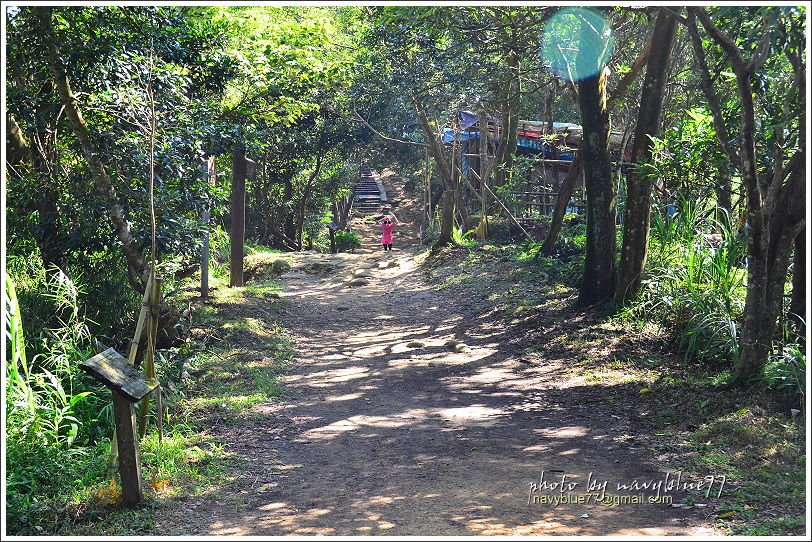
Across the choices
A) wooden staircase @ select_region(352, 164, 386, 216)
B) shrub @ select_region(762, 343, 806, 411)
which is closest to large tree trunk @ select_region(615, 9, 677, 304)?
shrub @ select_region(762, 343, 806, 411)

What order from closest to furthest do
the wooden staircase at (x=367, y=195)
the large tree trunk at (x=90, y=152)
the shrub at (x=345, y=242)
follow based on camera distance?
the large tree trunk at (x=90, y=152) < the shrub at (x=345, y=242) < the wooden staircase at (x=367, y=195)

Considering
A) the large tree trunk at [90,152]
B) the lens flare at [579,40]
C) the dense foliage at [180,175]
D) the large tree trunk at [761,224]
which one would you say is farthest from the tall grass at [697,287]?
the large tree trunk at [90,152]

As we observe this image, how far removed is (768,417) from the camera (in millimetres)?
6230

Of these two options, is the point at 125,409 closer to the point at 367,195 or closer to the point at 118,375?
the point at 118,375

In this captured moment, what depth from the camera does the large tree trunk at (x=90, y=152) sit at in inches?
278

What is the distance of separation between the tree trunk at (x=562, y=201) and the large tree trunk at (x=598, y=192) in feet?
11.1

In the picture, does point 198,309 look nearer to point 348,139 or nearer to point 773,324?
point 773,324

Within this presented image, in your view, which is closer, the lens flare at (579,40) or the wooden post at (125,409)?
the wooden post at (125,409)

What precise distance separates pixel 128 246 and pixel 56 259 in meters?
0.93

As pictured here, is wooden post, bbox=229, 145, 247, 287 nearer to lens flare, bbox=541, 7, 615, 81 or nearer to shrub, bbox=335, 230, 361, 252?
lens flare, bbox=541, 7, 615, 81

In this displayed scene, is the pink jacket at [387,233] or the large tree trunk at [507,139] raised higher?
the large tree trunk at [507,139]

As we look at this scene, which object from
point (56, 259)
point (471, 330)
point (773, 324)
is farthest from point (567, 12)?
point (56, 259)

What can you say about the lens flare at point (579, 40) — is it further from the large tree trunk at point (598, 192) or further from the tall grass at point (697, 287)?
the tall grass at point (697, 287)

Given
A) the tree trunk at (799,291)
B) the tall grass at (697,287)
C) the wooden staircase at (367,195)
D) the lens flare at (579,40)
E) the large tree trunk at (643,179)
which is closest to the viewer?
the tree trunk at (799,291)
